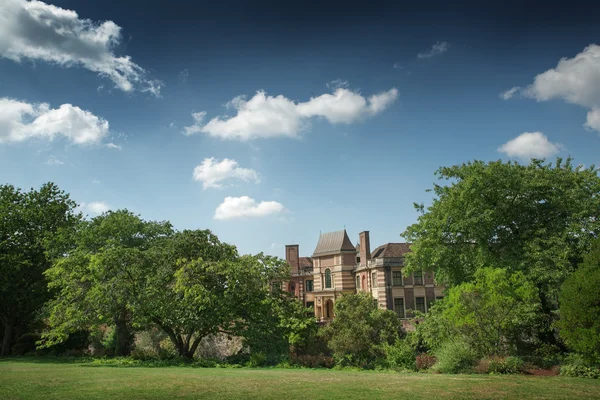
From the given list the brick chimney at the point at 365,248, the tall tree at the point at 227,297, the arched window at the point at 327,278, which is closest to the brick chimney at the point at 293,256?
the arched window at the point at 327,278

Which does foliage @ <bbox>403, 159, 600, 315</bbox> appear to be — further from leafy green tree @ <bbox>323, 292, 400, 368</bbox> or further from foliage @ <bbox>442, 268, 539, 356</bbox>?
leafy green tree @ <bbox>323, 292, 400, 368</bbox>

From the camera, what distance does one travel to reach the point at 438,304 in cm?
2611

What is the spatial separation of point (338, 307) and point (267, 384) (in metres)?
13.7

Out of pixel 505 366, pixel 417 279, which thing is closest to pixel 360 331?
pixel 505 366

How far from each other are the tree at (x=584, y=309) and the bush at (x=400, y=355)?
7980 mm

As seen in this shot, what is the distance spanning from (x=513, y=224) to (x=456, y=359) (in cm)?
915

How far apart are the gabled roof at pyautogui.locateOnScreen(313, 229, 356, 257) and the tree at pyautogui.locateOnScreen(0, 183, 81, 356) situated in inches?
1022

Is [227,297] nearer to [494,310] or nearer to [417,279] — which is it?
[494,310]

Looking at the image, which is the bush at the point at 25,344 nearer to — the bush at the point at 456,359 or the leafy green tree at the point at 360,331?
the leafy green tree at the point at 360,331

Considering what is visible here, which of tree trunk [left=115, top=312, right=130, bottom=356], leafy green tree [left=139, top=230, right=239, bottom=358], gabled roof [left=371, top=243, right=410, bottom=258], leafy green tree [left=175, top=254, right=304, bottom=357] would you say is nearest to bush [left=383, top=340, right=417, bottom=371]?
leafy green tree [left=175, top=254, right=304, bottom=357]

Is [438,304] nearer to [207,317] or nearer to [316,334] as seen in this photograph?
[316,334]

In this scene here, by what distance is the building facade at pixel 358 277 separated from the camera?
4366 centimetres

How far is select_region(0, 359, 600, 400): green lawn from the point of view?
12703mm

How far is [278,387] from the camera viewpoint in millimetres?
14156
